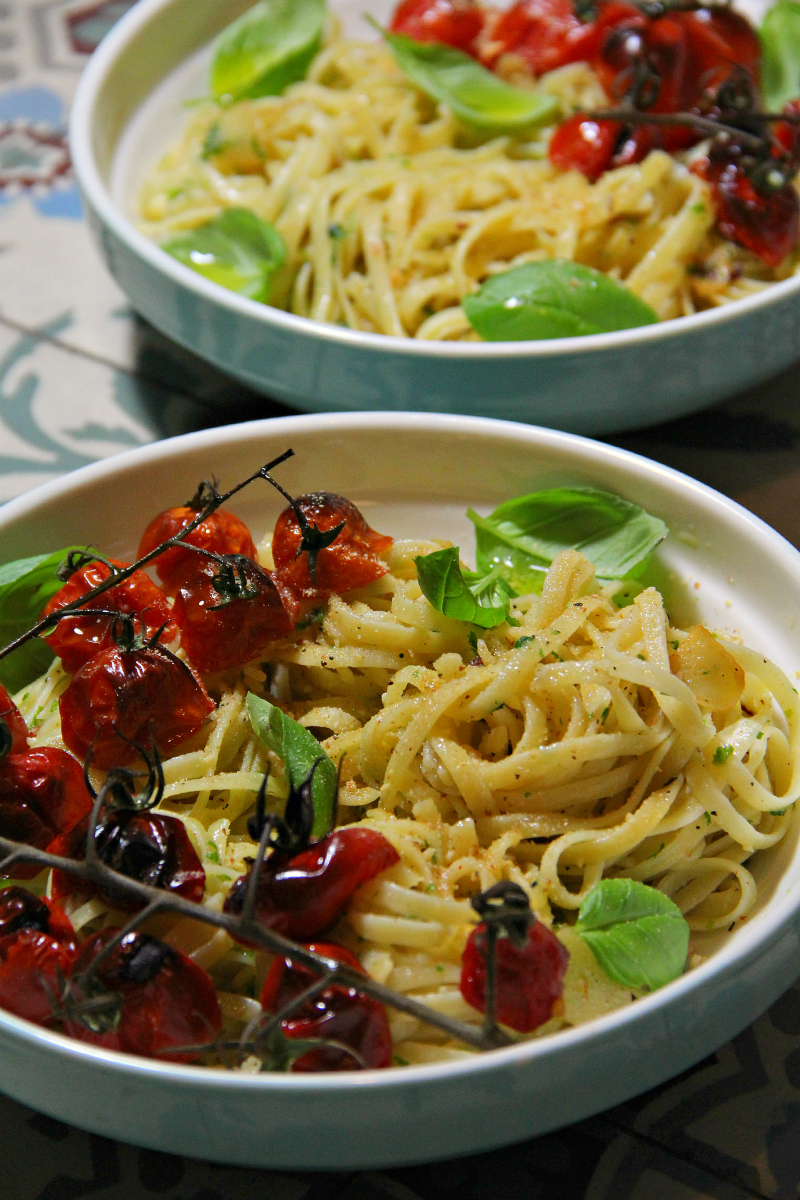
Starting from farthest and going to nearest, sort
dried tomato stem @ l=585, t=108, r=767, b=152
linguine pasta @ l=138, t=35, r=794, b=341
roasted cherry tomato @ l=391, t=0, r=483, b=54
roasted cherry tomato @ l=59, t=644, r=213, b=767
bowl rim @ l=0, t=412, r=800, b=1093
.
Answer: roasted cherry tomato @ l=391, t=0, r=483, b=54
linguine pasta @ l=138, t=35, r=794, b=341
dried tomato stem @ l=585, t=108, r=767, b=152
roasted cherry tomato @ l=59, t=644, r=213, b=767
bowl rim @ l=0, t=412, r=800, b=1093

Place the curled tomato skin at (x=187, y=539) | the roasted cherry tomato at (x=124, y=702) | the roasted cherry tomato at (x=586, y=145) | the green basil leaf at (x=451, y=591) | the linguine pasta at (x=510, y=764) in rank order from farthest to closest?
the roasted cherry tomato at (x=586, y=145)
the curled tomato skin at (x=187, y=539)
the green basil leaf at (x=451, y=591)
the roasted cherry tomato at (x=124, y=702)
the linguine pasta at (x=510, y=764)

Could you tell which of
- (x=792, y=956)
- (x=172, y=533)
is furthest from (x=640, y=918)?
(x=172, y=533)

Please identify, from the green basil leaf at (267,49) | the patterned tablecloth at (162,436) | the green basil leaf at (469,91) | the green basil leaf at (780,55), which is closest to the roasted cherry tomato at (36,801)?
the patterned tablecloth at (162,436)

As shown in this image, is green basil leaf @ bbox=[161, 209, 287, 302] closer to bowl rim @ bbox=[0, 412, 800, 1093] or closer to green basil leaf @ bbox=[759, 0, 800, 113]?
bowl rim @ bbox=[0, 412, 800, 1093]

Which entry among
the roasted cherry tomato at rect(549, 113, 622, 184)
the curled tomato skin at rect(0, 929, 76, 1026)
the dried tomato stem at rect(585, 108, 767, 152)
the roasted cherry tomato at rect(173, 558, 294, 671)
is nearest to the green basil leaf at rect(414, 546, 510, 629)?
the roasted cherry tomato at rect(173, 558, 294, 671)

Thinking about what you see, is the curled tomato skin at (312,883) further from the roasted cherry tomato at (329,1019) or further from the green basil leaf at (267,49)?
the green basil leaf at (267,49)

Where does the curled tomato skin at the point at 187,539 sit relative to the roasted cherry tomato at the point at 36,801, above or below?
above

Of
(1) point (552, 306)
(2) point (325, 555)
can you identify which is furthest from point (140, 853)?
(1) point (552, 306)
